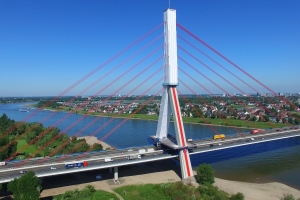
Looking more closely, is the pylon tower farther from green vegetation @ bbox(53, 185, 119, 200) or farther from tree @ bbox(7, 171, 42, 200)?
tree @ bbox(7, 171, 42, 200)

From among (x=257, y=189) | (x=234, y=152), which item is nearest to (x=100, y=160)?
(x=257, y=189)

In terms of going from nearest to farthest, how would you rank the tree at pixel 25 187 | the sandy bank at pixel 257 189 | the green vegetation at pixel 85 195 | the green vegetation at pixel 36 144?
1. the tree at pixel 25 187
2. the green vegetation at pixel 85 195
3. the sandy bank at pixel 257 189
4. the green vegetation at pixel 36 144

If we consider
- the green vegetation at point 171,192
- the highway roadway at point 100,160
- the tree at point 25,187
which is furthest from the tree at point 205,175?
the tree at point 25,187

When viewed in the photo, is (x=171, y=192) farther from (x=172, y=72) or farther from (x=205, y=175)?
(x=172, y=72)

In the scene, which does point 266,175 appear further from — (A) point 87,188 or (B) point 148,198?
(A) point 87,188

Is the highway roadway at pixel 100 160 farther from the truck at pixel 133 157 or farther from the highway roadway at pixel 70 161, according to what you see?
the truck at pixel 133 157

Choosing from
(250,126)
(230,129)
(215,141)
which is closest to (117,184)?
(215,141)

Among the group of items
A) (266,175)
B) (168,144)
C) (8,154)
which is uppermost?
(168,144)
